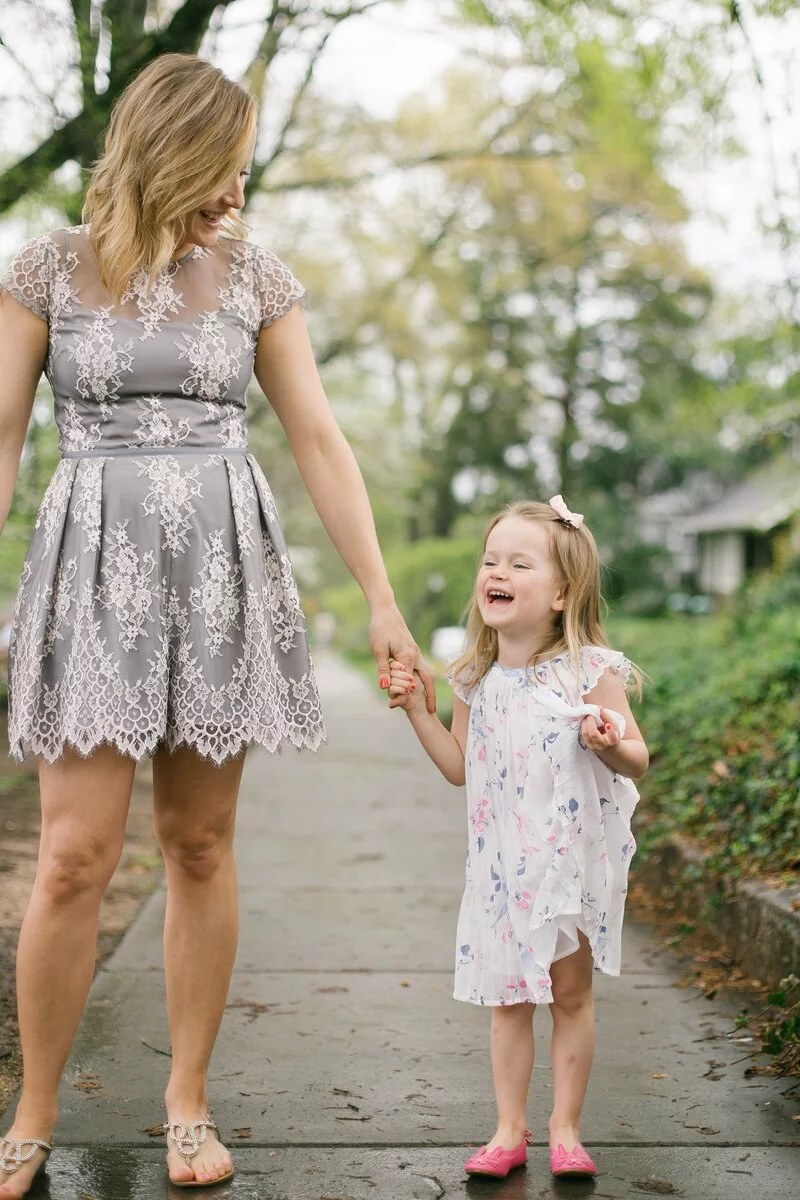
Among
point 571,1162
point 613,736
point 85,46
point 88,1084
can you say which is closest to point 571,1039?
point 571,1162

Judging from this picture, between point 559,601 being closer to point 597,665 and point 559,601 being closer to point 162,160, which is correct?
point 597,665

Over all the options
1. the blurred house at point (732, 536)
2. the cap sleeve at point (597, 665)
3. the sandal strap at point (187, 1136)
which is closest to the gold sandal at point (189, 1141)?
the sandal strap at point (187, 1136)

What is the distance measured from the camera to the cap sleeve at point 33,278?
2684 mm

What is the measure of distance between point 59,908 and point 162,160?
1.46 metres

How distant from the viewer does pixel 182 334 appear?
270cm

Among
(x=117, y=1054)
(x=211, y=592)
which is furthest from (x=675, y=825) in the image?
(x=211, y=592)

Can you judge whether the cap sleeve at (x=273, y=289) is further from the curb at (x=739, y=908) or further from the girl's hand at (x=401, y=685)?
the curb at (x=739, y=908)

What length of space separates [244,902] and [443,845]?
1.59m

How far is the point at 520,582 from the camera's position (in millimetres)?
2973

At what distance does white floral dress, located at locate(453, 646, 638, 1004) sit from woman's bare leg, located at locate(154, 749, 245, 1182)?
522 mm

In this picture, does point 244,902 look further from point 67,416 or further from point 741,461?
point 741,461

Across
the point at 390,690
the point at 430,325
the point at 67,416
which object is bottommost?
the point at 390,690

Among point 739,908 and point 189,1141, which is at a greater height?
point 739,908

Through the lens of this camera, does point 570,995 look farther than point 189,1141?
Yes
